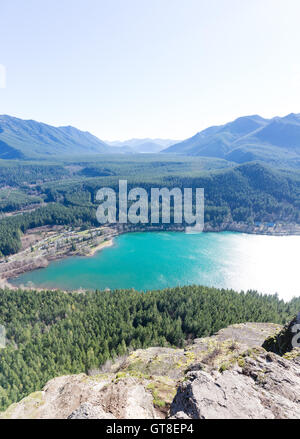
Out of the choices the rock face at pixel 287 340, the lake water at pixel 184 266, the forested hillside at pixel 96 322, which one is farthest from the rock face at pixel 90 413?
the lake water at pixel 184 266

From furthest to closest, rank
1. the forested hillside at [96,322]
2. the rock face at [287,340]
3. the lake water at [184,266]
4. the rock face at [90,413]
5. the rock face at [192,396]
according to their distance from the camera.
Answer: the lake water at [184,266], the forested hillside at [96,322], the rock face at [287,340], the rock face at [90,413], the rock face at [192,396]

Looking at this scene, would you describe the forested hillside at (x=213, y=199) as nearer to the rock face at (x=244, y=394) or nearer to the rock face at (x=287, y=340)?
the rock face at (x=287, y=340)

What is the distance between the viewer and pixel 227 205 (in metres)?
137

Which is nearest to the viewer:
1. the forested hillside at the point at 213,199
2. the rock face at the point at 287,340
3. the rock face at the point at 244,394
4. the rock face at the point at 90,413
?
the rock face at the point at 244,394

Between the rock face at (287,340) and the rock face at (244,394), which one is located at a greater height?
the rock face at (244,394)

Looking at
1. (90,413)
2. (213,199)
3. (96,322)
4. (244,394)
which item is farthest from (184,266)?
(213,199)

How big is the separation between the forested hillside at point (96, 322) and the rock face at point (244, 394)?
2194 centimetres

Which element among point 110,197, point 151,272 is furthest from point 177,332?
point 110,197

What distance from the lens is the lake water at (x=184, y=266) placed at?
6462 cm

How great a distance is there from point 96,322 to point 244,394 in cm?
3234

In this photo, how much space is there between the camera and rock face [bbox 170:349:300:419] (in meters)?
10.1

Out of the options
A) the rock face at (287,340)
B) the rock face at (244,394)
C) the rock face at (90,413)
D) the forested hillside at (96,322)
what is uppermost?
the rock face at (244,394)

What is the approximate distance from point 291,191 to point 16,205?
6866 inches
